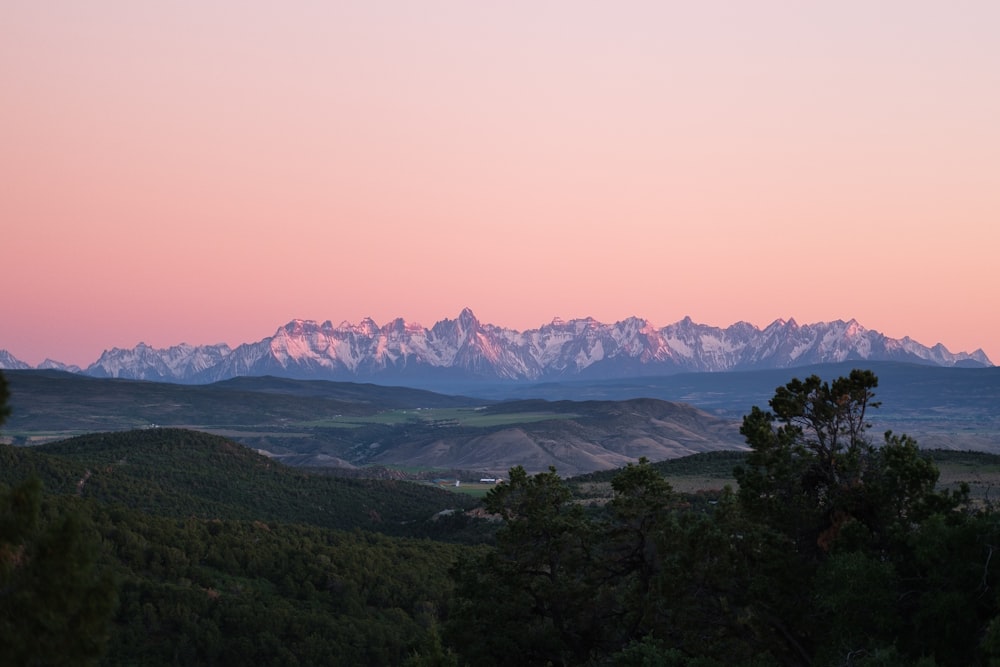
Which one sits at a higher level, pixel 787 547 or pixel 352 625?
pixel 787 547

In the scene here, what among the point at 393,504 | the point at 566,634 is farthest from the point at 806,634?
the point at 393,504

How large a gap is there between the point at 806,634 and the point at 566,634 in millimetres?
9171

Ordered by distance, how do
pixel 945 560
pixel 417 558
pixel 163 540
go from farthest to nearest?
pixel 417 558
pixel 163 540
pixel 945 560

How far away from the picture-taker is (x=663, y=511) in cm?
3073

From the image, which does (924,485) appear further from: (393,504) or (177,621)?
(393,504)

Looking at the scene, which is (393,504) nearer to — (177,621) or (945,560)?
(177,621)

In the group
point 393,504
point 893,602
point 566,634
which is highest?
point 893,602

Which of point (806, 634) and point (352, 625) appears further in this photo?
point (352, 625)

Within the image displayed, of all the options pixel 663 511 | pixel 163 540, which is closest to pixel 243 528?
pixel 163 540

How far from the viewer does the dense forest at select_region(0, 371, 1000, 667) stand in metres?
15.3

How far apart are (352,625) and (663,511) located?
28.0 meters

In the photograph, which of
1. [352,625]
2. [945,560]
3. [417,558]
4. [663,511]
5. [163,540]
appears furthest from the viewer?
[417,558]

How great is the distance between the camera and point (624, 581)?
33.9 metres

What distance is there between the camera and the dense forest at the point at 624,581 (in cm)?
1527
